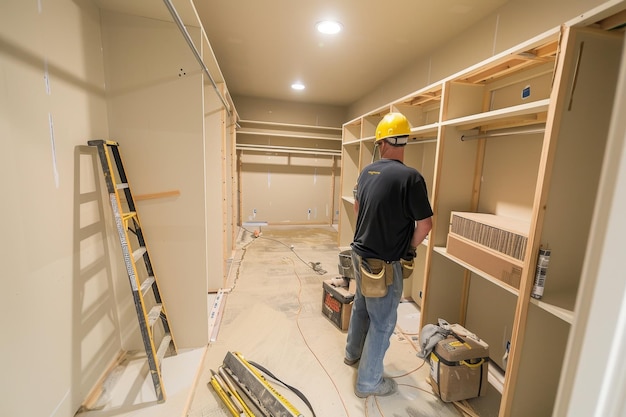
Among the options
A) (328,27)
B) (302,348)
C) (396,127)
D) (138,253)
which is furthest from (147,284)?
(328,27)

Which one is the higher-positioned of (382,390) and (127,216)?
(127,216)

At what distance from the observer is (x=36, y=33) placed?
1146 millimetres

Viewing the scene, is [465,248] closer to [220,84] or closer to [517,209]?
[517,209]

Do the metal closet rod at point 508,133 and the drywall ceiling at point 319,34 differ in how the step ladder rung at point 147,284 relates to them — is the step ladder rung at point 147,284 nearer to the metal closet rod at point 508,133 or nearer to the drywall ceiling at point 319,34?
the drywall ceiling at point 319,34

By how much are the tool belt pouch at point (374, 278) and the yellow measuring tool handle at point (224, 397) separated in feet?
3.19

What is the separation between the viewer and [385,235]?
1.55 meters

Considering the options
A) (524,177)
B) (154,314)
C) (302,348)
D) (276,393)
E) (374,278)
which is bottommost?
(302,348)

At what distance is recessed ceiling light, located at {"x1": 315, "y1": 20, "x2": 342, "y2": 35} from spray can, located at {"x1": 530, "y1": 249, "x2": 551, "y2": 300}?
2439 millimetres

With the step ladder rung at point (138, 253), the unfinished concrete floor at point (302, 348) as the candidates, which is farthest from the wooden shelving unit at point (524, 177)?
the step ladder rung at point (138, 253)

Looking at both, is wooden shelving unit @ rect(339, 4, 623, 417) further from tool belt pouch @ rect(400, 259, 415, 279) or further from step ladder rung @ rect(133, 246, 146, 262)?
step ladder rung @ rect(133, 246, 146, 262)

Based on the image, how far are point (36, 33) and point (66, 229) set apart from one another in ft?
2.91

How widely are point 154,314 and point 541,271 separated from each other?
217 centimetres

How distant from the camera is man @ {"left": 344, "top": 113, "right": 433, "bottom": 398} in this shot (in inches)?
58.9

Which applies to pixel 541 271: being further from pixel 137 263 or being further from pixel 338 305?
pixel 137 263
